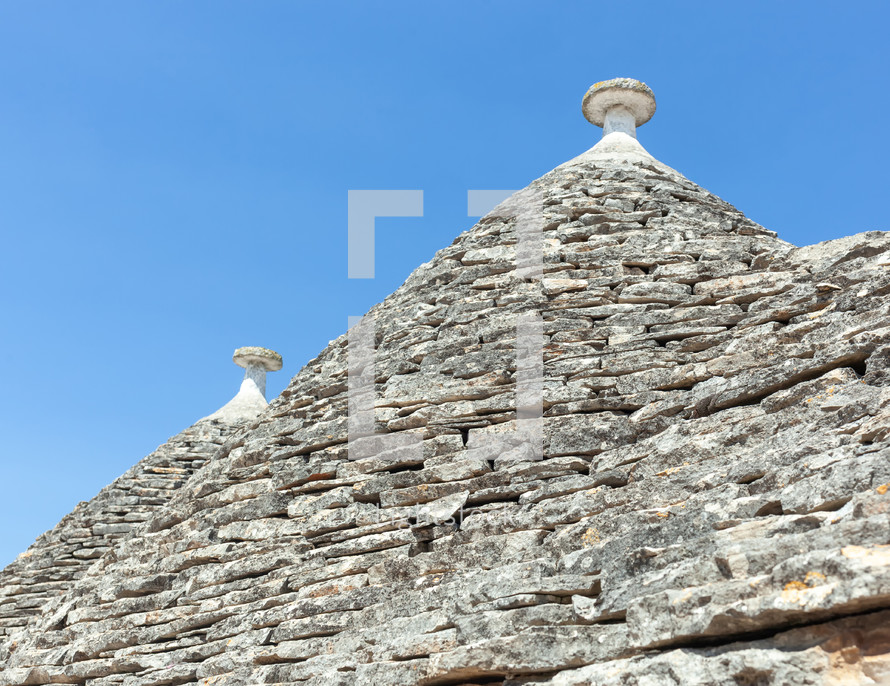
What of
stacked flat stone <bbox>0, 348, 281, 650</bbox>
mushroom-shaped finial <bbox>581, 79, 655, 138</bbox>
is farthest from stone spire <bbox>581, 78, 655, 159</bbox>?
stacked flat stone <bbox>0, 348, 281, 650</bbox>

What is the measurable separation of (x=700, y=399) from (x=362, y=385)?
8.85 feet

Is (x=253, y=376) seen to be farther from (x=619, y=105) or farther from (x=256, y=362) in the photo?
(x=619, y=105)

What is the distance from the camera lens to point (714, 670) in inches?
99.8

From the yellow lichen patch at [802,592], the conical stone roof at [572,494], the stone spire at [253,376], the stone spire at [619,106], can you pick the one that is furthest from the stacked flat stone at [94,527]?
the yellow lichen patch at [802,592]

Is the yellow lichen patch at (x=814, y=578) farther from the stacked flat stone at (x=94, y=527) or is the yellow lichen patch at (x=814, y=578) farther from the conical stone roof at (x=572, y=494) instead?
the stacked flat stone at (x=94, y=527)

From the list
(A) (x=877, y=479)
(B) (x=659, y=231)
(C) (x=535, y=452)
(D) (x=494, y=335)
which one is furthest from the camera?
(B) (x=659, y=231)

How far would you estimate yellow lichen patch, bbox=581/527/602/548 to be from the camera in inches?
148

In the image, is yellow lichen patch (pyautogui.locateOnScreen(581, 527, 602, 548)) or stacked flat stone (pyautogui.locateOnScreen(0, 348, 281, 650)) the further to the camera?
stacked flat stone (pyautogui.locateOnScreen(0, 348, 281, 650))

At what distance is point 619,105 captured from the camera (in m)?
8.65

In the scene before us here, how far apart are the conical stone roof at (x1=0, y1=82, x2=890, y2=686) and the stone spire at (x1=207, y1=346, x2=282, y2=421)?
5.29 meters

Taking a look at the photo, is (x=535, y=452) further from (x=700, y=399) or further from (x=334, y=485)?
(x=334, y=485)

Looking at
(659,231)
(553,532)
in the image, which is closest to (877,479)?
(553,532)

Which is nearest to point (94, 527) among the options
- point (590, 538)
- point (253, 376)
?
point (253, 376)

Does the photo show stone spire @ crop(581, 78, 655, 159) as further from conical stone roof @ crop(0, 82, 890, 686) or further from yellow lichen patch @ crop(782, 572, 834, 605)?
yellow lichen patch @ crop(782, 572, 834, 605)
